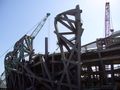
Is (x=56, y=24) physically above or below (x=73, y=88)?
above

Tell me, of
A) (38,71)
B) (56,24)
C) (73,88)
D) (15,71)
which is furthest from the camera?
(15,71)

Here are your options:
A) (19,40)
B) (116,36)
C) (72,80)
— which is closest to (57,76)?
(72,80)

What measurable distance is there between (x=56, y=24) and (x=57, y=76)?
1202 centimetres

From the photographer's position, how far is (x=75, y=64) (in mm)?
57938

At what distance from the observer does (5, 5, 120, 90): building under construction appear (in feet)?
187

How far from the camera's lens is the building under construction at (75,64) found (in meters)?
56.9

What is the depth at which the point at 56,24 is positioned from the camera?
65438 millimetres

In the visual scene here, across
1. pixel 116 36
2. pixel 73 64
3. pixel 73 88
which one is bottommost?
pixel 73 88

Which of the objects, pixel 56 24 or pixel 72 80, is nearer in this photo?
pixel 72 80

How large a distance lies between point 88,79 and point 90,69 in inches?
102

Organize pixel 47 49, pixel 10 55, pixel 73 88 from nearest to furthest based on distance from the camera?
pixel 73 88 → pixel 47 49 → pixel 10 55

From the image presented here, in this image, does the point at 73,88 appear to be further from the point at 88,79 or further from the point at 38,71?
the point at 38,71

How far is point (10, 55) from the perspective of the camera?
92312 mm

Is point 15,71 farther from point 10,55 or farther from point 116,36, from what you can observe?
point 116,36
